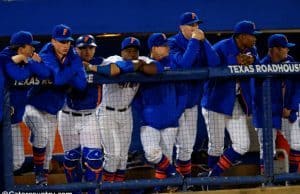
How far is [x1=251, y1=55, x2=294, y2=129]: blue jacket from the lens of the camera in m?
5.71

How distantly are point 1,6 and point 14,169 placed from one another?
259cm

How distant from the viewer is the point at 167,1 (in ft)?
25.6

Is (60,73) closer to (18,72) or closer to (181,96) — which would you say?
(18,72)

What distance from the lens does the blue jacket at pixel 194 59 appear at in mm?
5566

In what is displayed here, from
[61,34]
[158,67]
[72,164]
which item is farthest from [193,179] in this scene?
[61,34]

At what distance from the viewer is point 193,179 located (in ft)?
17.7

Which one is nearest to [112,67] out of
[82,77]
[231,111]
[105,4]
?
[82,77]

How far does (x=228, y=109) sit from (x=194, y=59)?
527mm

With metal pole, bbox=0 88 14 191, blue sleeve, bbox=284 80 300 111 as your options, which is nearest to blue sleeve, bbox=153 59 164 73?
→ metal pole, bbox=0 88 14 191

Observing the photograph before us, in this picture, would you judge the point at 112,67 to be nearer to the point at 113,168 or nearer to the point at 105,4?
the point at 113,168

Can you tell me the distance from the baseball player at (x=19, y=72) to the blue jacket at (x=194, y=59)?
3.71 ft

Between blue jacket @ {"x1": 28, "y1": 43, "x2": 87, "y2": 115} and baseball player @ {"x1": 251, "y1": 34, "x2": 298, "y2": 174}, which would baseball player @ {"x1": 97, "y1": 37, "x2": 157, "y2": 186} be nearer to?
blue jacket @ {"x1": 28, "y1": 43, "x2": 87, "y2": 115}

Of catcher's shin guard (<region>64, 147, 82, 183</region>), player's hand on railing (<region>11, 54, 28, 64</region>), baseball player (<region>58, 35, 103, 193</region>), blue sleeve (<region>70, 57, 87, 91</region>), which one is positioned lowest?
catcher's shin guard (<region>64, 147, 82, 183</region>)

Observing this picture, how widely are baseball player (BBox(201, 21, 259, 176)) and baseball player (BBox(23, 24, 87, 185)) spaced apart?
1184 millimetres
